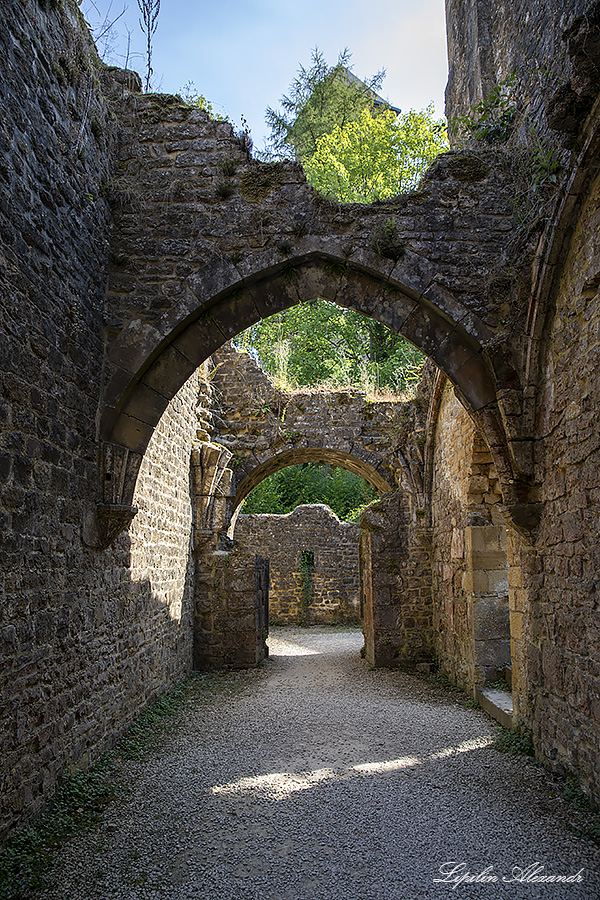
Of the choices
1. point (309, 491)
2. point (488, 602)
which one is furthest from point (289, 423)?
point (309, 491)

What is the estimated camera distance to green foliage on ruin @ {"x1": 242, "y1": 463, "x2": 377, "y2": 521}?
2005 cm

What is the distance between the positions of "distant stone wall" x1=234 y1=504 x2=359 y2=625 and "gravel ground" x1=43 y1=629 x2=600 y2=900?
9.11 meters

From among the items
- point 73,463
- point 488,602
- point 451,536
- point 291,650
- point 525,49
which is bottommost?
point 291,650

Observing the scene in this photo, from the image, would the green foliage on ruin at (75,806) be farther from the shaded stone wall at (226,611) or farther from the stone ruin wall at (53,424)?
the shaded stone wall at (226,611)

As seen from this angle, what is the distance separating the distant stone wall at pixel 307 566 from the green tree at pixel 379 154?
9.51 meters

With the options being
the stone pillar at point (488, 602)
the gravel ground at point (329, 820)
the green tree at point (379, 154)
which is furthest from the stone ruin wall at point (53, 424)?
the green tree at point (379, 154)

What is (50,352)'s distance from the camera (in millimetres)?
3723

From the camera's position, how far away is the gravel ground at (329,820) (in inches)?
107

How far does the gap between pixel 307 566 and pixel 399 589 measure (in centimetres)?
661

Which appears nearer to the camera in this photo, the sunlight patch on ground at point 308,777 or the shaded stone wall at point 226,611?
the sunlight patch on ground at point 308,777

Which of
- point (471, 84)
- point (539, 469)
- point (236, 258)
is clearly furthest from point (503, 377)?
point (471, 84)

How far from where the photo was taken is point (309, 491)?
67.7 feet

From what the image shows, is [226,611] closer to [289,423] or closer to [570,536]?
[289,423]

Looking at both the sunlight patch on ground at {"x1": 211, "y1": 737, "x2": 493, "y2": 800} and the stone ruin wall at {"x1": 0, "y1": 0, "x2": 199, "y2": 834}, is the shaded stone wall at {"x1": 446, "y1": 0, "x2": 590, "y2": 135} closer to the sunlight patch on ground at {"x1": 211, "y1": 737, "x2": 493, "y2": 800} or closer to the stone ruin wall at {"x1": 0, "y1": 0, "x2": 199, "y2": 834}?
the stone ruin wall at {"x1": 0, "y1": 0, "x2": 199, "y2": 834}
